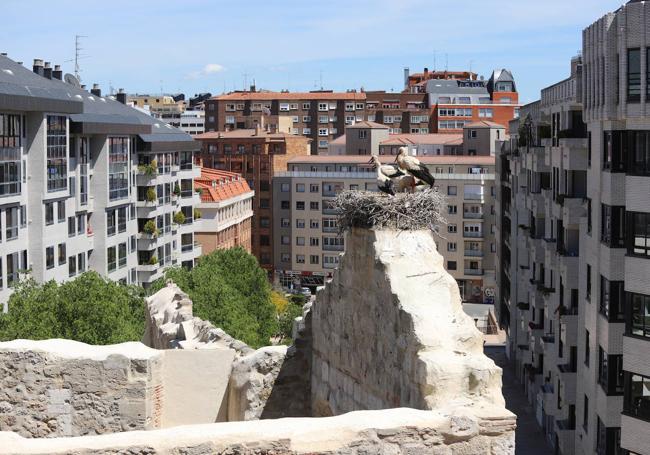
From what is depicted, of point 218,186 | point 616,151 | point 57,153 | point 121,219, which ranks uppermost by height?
point 57,153

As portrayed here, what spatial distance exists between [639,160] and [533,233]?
24.8 m

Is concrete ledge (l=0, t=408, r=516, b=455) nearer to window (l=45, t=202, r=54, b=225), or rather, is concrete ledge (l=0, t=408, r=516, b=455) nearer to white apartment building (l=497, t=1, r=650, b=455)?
white apartment building (l=497, t=1, r=650, b=455)

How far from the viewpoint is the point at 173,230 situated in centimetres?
8275

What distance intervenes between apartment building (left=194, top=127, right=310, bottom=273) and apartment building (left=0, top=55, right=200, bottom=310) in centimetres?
4449

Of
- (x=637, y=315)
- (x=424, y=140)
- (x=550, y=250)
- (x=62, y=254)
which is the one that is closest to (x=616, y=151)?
(x=637, y=315)

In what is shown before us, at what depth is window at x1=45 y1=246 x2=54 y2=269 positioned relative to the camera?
57.6m

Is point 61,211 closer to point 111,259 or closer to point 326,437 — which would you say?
point 111,259

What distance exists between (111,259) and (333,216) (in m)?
48.0

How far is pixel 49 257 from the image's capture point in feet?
191

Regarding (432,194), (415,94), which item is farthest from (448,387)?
(415,94)

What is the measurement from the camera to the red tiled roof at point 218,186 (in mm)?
103681

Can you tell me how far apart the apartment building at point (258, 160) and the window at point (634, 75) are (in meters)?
98.5

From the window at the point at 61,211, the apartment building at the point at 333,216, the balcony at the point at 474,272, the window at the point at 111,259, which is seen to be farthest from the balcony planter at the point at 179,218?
the balcony at the point at 474,272

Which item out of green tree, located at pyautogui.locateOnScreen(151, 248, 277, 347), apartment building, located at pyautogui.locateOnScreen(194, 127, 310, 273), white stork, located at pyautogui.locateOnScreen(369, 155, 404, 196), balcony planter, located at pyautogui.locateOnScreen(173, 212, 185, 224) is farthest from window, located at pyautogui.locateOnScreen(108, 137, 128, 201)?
apartment building, located at pyautogui.locateOnScreen(194, 127, 310, 273)
